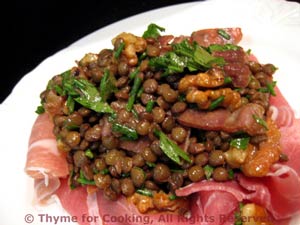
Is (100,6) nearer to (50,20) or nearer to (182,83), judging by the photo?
(50,20)

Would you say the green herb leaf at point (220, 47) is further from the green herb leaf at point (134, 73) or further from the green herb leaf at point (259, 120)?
the green herb leaf at point (259, 120)

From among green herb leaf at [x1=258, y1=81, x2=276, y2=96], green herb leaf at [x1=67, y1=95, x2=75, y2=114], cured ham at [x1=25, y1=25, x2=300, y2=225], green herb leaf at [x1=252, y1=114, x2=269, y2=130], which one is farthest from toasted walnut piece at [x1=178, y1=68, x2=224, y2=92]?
green herb leaf at [x1=67, y1=95, x2=75, y2=114]

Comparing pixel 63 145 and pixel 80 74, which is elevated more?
pixel 80 74

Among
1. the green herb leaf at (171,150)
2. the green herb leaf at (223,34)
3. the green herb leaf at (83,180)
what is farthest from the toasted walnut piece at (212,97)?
the green herb leaf at (83,180)

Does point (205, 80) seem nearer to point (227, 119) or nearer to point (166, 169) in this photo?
point (227, 119)

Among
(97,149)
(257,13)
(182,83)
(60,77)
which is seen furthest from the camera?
(257,13)

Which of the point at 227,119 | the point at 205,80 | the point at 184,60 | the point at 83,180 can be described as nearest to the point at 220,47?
the point at 184,60

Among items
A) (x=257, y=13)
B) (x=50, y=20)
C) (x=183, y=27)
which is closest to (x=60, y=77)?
(x=183, y=27)
